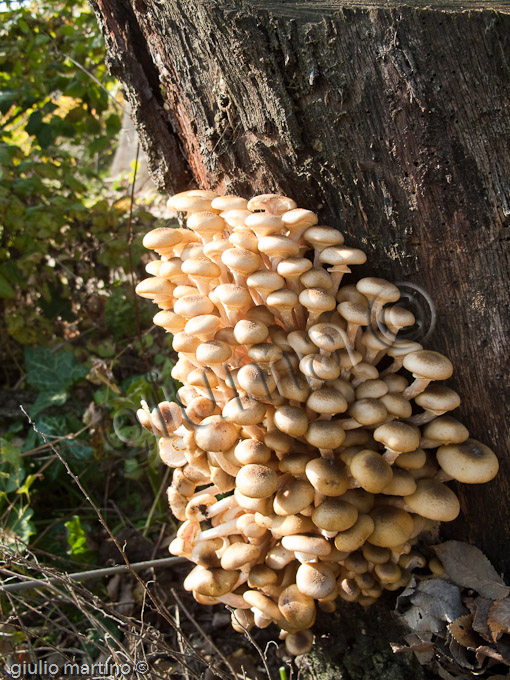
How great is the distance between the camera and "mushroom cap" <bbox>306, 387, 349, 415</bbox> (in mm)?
2035

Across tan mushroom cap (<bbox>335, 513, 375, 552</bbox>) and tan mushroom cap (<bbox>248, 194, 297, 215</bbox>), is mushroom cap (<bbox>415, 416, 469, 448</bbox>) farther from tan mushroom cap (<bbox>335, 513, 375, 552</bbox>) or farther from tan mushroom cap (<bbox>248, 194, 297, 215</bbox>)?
tan mushroom cap (<bbox>248, 194, 297, 215</bbox>)

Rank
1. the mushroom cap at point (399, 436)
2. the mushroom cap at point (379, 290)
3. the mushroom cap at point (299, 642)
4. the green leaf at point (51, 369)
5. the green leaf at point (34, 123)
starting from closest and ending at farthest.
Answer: the mushroom cap at point (399, 436)
the mushroom cap at point (379, 290)
the mushroom cap at point (299, 642)
the green leaf at point (51, 369)
the green leaf at point (34, 123)

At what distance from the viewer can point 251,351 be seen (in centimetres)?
211

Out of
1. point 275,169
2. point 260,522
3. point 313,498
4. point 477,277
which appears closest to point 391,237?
point 477,277

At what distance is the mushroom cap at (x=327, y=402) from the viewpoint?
2035 mm

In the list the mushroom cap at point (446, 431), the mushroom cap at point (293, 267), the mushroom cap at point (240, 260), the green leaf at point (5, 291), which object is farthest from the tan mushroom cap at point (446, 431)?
the green leaf at point (5, 291)

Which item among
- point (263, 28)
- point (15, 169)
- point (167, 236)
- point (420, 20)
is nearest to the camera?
point (420, 20)

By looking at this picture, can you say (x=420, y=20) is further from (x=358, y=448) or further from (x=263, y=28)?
(x=358, y=448)

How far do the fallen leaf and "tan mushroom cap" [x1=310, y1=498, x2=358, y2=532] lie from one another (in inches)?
27.4

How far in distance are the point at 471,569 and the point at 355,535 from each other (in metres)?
0.69

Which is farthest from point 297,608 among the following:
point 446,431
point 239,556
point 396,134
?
point 396,134

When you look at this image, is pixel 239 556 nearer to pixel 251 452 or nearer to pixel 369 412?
pixel 251 452

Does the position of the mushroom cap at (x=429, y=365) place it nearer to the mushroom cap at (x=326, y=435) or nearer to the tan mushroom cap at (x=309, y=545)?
the mushroom cap at (x=326, y=435)

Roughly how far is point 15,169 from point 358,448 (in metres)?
3.94
